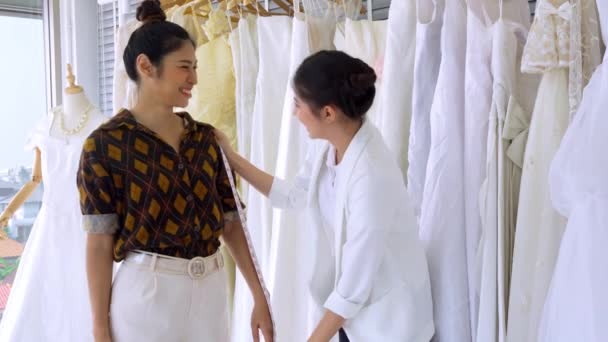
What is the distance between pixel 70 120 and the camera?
2.01 metres

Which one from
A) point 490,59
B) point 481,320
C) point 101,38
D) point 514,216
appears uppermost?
point 101,38

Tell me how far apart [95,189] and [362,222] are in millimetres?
492

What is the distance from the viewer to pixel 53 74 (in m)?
3.14

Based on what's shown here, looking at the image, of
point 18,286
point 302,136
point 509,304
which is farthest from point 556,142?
point 18,286

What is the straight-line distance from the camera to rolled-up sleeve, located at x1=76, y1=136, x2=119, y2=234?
117cm

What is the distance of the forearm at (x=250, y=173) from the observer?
56.8 inches

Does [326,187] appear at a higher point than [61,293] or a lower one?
higher

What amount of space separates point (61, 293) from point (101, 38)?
1664 mm

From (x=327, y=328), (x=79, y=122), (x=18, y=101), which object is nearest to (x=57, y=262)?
(x=79, y=122)

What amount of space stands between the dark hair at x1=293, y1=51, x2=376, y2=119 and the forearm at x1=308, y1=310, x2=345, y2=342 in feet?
1.24

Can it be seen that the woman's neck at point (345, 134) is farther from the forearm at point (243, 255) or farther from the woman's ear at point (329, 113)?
the forearm at point (243, 255)

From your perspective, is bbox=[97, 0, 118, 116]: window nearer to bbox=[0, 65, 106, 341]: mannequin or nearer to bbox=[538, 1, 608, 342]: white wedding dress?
bbox=[0, 65, 106, 341]: mannequin

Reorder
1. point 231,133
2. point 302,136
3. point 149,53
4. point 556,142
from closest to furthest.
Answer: point 556,142 → point 149,53 → point 302,136 → point 231,133

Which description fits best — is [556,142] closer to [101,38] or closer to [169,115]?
[169,115]
